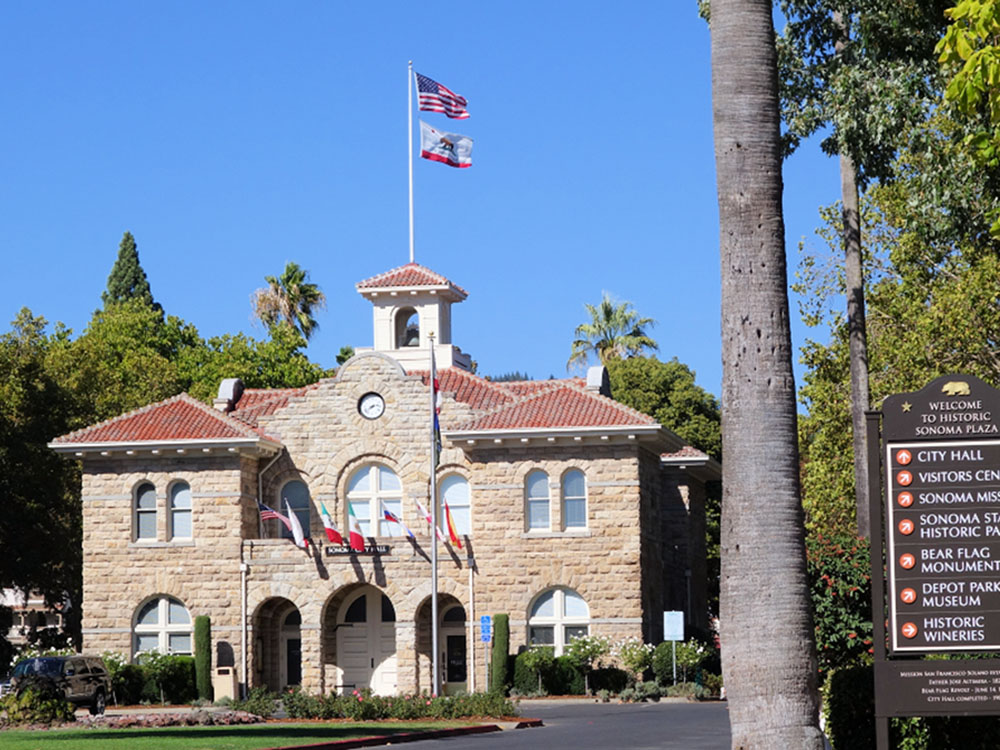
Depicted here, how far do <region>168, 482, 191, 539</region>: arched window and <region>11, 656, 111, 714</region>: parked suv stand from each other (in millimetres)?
8240

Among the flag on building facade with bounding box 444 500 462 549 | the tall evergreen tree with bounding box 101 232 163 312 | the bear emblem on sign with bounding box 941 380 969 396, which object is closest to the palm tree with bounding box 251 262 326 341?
the tall evergreen tree with bounding box 101 232 163 312

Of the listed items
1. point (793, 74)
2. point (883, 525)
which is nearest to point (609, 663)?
point (793, 74)

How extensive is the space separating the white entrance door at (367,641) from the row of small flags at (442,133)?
44.3ft

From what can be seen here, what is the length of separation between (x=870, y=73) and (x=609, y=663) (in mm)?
23957

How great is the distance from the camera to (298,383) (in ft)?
232

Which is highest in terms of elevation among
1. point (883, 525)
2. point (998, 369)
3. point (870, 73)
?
point (870, 73)

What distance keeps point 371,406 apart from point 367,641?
721 centimetres

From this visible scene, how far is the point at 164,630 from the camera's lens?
158 feet

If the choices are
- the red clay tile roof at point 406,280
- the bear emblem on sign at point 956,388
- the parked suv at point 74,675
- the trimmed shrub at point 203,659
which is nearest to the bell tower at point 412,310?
the red clay tile roof at point 406,280

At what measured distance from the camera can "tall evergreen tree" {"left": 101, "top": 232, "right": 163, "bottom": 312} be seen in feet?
306

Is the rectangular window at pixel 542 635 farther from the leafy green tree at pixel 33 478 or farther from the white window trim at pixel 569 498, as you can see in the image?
the leafy green tree at pixel 33 478

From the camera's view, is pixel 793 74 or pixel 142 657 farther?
pixel 142 657

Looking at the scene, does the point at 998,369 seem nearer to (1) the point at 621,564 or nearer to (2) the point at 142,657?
(1) the point at 621,564

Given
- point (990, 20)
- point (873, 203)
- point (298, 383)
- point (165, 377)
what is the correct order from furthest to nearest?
point (298, 383) < point (165, 377) < point (873, 203) < point (990, 20)
